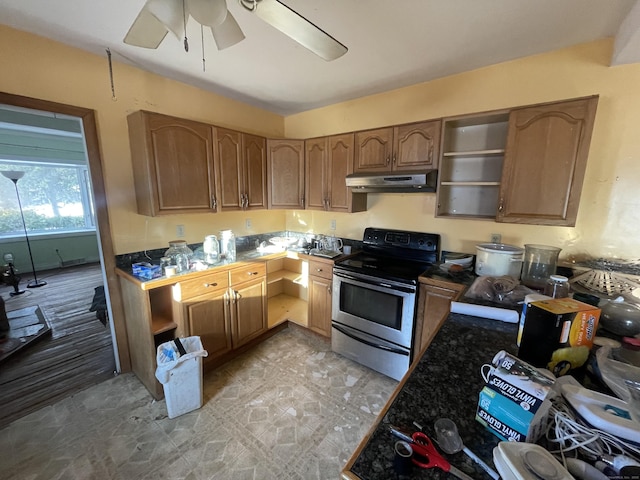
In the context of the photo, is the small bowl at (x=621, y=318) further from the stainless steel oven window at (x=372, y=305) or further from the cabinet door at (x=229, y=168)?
the cabinet door at (x=229, y=168)

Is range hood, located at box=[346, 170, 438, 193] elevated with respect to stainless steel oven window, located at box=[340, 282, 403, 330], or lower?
elevated

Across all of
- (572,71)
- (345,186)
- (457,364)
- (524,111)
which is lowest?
(457,364)

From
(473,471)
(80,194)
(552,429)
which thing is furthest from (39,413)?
(80,194)

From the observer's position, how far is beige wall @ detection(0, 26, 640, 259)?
1656mm

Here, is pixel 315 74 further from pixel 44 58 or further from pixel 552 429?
pixel 552 429

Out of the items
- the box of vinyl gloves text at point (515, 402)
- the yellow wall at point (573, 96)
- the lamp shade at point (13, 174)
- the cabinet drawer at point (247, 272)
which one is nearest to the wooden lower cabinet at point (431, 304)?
the yellow wall at point (573, 96)

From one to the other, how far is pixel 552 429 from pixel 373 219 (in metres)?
2.27

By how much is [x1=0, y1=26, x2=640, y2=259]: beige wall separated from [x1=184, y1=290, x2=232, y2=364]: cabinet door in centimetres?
73

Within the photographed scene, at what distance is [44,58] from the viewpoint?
171 centimetres

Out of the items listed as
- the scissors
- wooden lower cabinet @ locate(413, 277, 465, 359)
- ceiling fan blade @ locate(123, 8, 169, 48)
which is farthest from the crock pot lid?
ceiling fan blade @ locate(123, 8, 169, 48)

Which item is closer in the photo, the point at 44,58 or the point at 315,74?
the point at 44,58

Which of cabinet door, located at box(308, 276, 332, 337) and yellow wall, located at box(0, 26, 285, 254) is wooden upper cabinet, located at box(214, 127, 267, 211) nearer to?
yellow wall, located at box(0, 26, 285, 254)

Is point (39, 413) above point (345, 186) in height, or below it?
below

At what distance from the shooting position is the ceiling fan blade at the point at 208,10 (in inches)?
37.4
